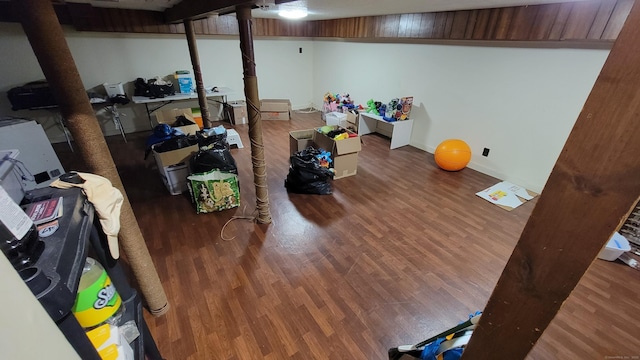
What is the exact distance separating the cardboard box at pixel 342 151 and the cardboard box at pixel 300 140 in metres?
0.17

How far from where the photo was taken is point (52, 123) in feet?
14.4

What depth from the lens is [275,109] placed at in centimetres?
591

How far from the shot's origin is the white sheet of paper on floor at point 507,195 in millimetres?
3080

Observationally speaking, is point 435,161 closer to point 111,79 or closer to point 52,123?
point 111,79

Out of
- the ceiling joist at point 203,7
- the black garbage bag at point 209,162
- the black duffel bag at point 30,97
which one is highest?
the ceiling joist at point 203,7

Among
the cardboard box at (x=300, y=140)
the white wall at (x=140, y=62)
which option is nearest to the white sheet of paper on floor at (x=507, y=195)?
the cardboard box at (x=300, y=140)

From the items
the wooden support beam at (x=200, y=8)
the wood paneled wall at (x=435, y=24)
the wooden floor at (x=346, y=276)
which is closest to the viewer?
the wooden floor at (x=346, y=276)

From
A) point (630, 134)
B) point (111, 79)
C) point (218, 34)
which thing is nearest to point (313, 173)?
point (630, 134)

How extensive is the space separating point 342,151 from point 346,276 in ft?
5.50

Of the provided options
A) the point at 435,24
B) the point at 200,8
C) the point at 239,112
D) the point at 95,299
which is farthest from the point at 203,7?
the point at 239,112

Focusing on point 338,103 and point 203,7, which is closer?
point 203,7

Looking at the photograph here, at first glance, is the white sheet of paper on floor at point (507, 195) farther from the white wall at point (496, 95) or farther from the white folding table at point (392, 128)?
the white folding table at point (392, 128)

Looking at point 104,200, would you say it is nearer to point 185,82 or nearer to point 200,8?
point 200,8

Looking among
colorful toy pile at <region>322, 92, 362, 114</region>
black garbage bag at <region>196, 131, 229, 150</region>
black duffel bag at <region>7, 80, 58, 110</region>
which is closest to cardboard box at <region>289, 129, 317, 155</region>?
black garbage bag at <region>196, 131, 229, 150</region>
